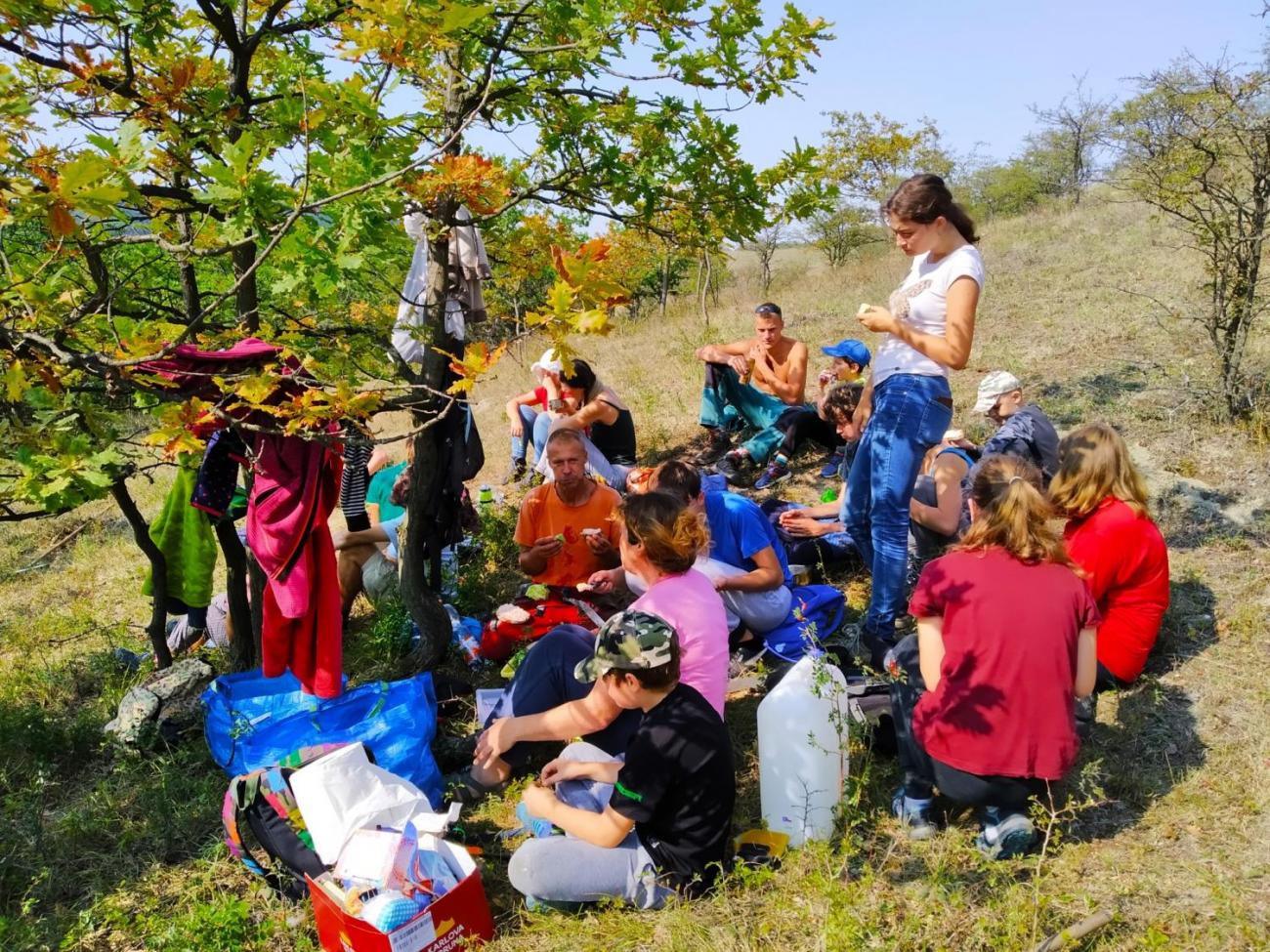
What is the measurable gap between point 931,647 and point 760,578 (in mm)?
1134

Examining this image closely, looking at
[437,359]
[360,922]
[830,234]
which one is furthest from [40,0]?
[830,234]

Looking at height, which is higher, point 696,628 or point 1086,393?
point 1086,393

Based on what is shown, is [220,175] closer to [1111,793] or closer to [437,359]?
[437,359]

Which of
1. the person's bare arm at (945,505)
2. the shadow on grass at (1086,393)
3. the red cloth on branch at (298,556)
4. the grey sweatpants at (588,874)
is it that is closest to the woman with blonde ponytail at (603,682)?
the grey sweatpants at (588,874)

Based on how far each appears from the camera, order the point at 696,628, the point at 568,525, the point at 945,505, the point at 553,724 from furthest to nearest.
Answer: the point at 568,525 < the point at 945,505 < the point at 553,724 < the point at 696,628

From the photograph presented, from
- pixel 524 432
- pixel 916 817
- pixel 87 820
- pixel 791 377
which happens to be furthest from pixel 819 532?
pixel 87 820

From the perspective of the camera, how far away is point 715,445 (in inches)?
263

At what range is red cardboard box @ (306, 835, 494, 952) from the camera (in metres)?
2.27

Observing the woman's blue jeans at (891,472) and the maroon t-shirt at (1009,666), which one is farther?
the woman's blue jeans at (891,472)

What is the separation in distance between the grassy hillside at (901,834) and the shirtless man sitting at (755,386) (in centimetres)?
54

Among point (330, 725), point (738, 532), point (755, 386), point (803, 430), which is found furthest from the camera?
point (755, 386)

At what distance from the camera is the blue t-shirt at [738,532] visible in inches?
151

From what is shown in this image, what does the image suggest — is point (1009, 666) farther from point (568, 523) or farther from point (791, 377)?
point (791, 377)

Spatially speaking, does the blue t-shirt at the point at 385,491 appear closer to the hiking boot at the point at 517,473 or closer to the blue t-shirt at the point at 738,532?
the hiking boot at the point at 517,473
